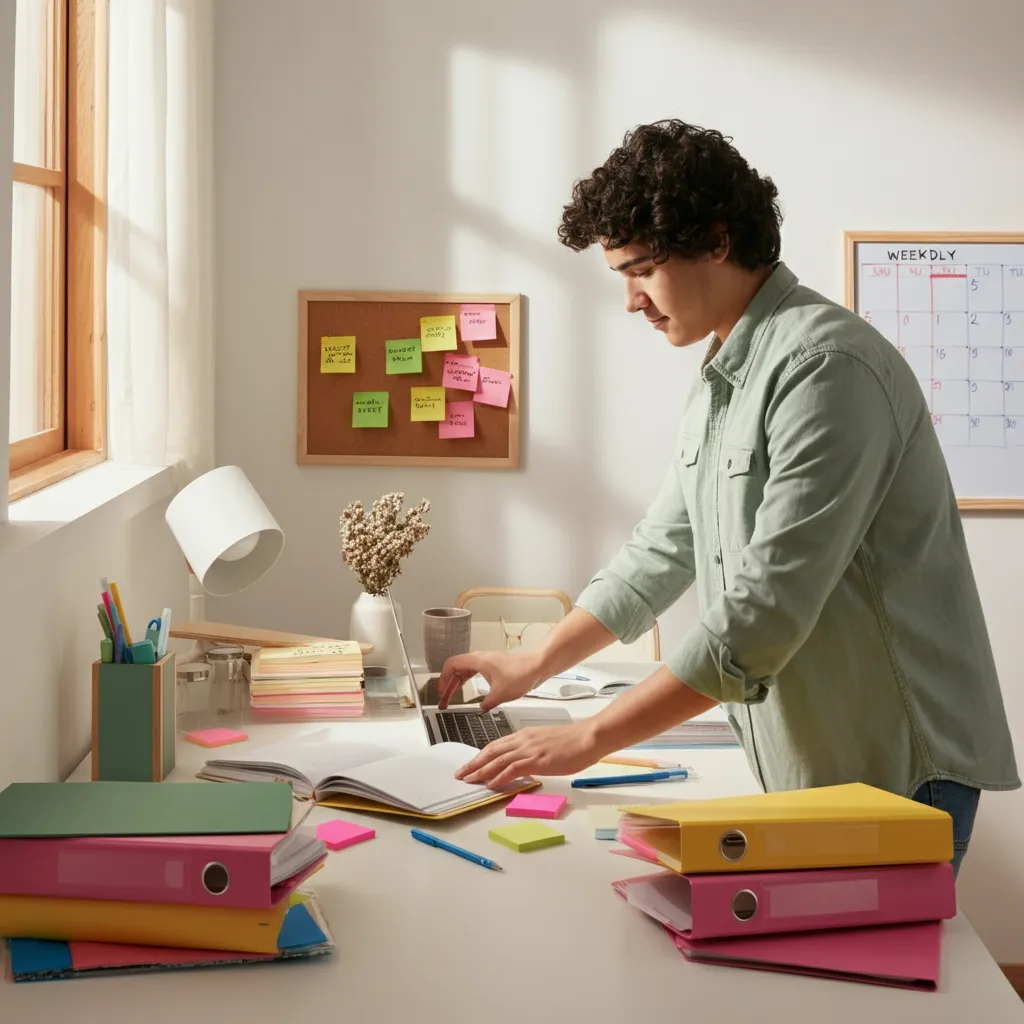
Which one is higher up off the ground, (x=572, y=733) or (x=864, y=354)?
(x=864, y=354)

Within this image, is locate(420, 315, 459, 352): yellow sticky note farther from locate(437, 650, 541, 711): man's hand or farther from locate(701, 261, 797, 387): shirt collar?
locate(701, 261, 797, 387): shirt collar

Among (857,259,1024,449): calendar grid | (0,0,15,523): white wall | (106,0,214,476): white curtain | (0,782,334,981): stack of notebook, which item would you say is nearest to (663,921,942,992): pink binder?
(0,782,334,981): stack of notebook

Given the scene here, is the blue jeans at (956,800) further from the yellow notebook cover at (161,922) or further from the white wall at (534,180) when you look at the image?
the white wall at (534,180)

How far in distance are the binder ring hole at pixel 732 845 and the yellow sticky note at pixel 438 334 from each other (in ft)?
7.03

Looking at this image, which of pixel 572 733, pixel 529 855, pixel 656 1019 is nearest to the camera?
pixel 656 1019

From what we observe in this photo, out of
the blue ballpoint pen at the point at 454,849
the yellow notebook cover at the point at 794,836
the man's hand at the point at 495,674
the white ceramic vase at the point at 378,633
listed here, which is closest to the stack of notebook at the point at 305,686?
the man's hand at the point at 495,674

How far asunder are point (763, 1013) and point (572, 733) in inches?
20.2

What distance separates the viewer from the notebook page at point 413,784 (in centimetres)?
149

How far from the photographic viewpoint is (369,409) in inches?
122

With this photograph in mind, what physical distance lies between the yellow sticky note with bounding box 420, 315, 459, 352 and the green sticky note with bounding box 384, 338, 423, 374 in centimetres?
3

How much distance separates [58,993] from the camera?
1029 mm

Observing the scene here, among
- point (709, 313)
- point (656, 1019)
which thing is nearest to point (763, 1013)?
point (656, 1019)

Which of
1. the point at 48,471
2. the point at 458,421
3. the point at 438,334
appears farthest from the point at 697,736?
the point at 438,334

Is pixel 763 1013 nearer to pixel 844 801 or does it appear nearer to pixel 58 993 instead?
pixel 844 801
